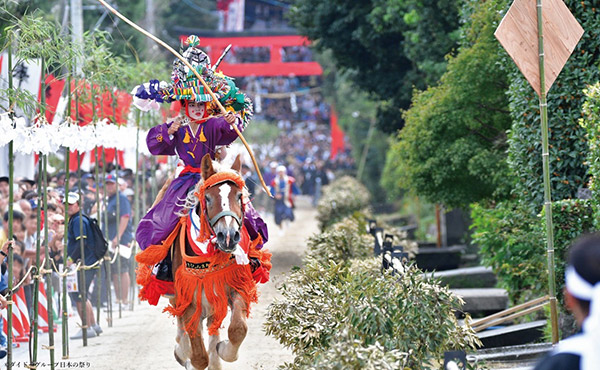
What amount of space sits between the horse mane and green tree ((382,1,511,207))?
662cm

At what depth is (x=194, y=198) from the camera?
840cm

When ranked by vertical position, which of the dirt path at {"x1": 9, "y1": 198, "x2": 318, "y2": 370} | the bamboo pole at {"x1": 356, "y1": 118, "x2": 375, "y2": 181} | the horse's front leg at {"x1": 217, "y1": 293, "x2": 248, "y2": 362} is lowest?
the dirt path at {"x1": 9, "y1": 198, "x2": 318, "y2": 370}

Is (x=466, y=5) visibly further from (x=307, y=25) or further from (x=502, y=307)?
(x=307, y=25)

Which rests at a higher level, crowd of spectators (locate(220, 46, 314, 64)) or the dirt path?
crowd of spectators (locate(220, 46, 314, 64))

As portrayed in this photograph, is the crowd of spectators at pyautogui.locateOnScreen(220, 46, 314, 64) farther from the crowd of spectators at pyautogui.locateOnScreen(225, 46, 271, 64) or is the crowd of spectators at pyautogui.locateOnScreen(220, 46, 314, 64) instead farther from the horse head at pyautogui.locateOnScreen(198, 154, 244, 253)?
the horse head at pyautogui.locateOnScreen(198, 154, 244, 253)

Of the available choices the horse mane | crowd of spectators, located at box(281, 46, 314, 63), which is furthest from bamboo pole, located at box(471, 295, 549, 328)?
crowd of spectators, located at box(281, 46, 314, 63)

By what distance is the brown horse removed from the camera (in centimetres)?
795

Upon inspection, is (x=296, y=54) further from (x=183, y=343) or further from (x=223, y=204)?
(x=223, y=204)

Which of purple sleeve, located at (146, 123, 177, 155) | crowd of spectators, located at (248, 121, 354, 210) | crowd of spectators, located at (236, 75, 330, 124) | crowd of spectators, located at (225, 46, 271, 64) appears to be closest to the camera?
purple sleeve, located at (146, 123, 177, 155)

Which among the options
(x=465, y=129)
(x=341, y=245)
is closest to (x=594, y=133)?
(x=341, y=245)

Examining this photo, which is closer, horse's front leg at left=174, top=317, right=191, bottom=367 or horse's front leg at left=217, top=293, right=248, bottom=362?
horse's front leg at left=217, top=293, right=248, bottom=362

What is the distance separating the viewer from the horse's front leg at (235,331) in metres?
8.18

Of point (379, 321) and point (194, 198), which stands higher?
point (194, 198)

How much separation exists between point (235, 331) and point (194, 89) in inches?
94.4
